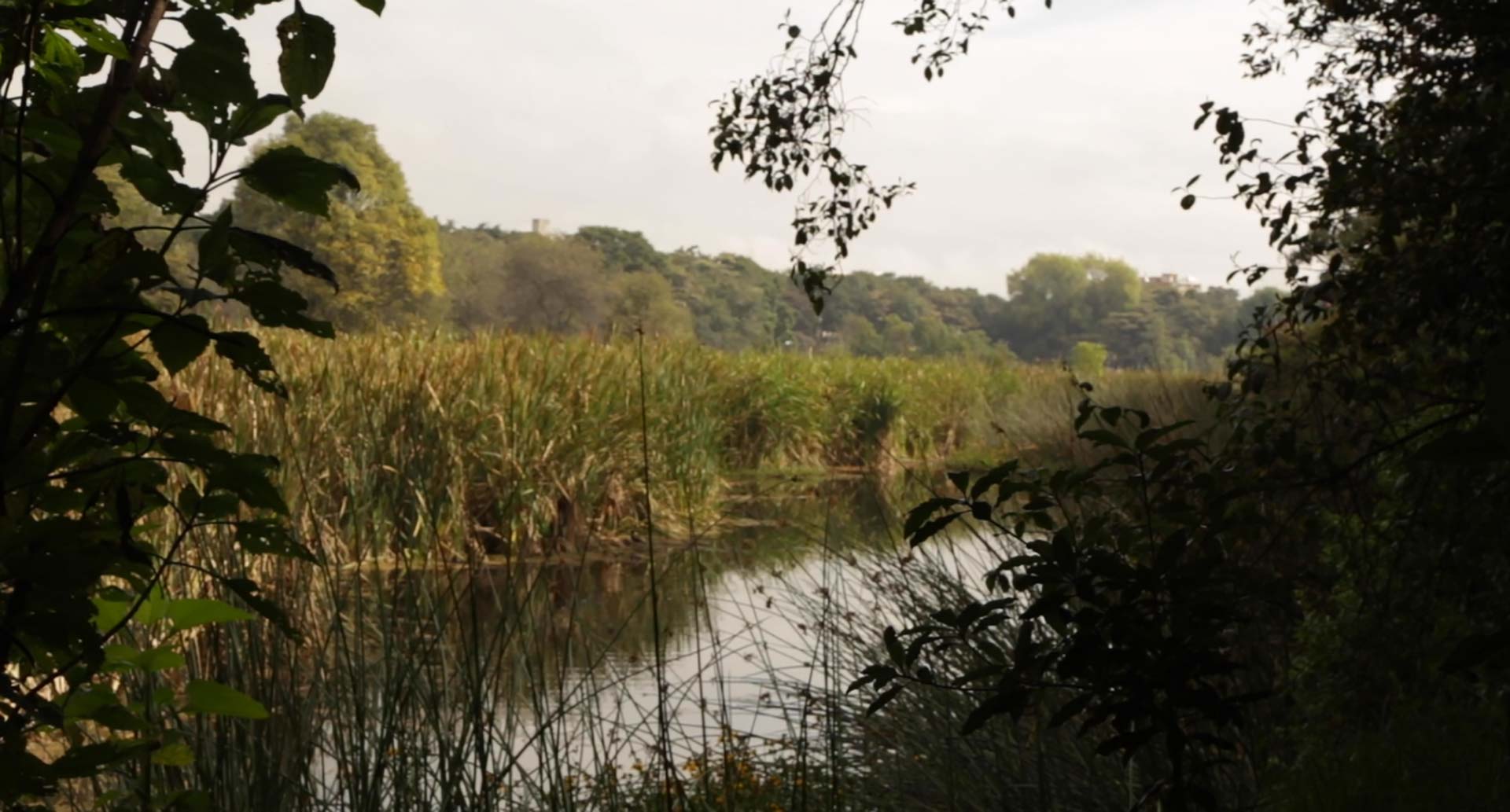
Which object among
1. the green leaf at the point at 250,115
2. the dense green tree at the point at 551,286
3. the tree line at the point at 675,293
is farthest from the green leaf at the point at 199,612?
the dense green tree at the point at 551,286

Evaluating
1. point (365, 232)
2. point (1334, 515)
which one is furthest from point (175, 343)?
point (365, 232)

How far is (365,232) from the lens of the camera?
35375mm

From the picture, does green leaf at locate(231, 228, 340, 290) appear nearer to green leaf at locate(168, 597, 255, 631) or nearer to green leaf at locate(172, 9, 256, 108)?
green leaf at locate(172, 9, 256, 108)

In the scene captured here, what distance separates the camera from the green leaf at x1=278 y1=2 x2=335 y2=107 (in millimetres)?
939

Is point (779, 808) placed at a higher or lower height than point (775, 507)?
lower

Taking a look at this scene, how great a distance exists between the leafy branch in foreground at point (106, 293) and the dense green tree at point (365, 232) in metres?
31.7

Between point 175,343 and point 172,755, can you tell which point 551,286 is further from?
point 175,343

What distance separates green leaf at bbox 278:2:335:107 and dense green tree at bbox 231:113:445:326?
104ft

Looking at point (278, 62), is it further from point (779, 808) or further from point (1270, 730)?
point (1270, 730)

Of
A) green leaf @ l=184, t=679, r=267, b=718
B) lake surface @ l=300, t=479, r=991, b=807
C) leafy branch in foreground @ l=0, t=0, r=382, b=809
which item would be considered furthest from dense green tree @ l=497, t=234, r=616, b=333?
leafy branch in foreground @ l=0, t=0, r=382, b=809

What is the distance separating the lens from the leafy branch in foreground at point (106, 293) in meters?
0.84

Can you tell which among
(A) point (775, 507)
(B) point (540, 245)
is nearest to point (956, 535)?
(A) point (775, 507)

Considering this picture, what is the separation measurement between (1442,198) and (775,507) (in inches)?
314

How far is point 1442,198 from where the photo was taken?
7.73 ft
